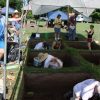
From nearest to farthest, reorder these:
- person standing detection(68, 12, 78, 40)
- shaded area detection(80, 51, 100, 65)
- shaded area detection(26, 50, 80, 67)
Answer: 1. shaded area detection(26, 50, 80, 67)
2. shaded area detection(80, 51, 100, 65)
3. person standing detection(68, 12, 78, 40)

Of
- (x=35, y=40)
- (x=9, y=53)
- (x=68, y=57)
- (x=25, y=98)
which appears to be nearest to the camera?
(x=25, y=98)

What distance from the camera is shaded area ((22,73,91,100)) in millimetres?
11812

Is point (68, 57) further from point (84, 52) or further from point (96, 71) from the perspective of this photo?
point (96, 71)

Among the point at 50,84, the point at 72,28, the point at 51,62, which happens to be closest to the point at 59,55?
the point at 51,62

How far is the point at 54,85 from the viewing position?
1191 centimetres

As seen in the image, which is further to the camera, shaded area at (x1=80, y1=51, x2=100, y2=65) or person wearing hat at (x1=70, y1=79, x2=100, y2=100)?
shaded area at (x1=80, y1=51, x2=100, y2=65)

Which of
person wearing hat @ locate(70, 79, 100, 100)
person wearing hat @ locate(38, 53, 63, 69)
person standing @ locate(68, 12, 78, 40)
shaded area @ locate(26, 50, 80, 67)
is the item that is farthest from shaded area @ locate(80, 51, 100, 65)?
person standing @ locate(68, 12, 78, 40)

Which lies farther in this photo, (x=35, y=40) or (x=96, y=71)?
(x=35, y=40)

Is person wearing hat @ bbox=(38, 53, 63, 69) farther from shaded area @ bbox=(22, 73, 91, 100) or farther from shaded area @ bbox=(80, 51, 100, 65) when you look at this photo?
shaded area @ bbox=(80, 51, 100, 65)

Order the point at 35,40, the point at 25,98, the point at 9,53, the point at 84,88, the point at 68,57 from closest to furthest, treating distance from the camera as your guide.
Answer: the point at 84,88 < the point at 25,98 < the point at 9,53 < the point at 68,57 < the point at 35,40

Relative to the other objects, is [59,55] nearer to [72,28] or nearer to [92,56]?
[92,56]

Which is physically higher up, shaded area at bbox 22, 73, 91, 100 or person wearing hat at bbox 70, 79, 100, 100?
person wearing hat at bbox 70, 79, 100, 100

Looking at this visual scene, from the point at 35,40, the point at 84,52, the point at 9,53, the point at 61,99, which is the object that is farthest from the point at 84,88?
the point at 35,40

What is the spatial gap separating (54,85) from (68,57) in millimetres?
4658
